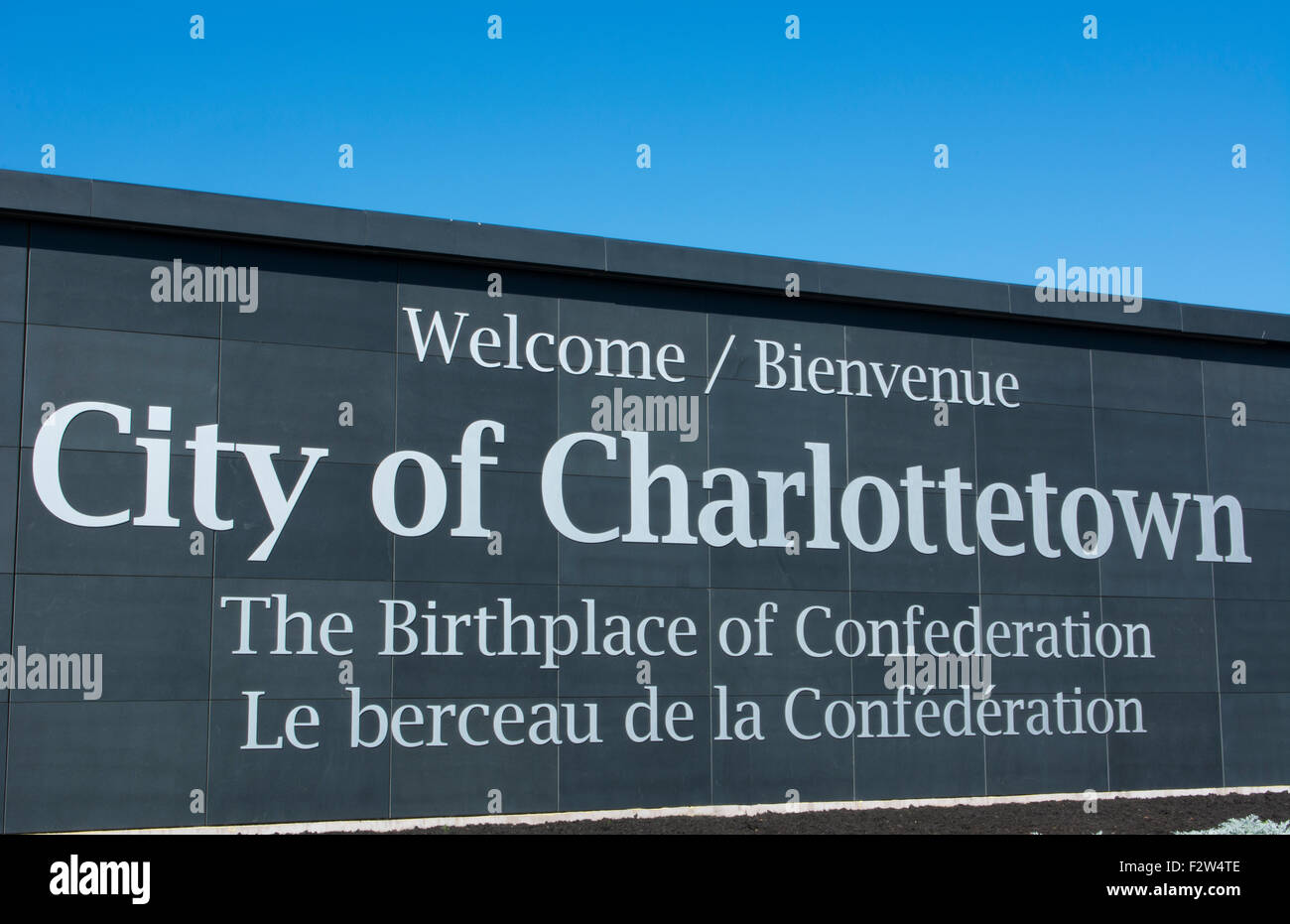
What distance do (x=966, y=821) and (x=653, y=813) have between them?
8.60 feet

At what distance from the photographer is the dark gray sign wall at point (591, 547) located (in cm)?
1011

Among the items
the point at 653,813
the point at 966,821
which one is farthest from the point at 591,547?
the point at 966,821

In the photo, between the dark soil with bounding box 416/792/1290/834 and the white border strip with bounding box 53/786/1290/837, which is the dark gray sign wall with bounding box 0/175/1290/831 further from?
the dark soil with bounding box 416/792/1290/834

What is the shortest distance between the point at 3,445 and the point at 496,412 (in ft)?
12.3

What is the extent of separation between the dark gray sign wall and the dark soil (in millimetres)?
290

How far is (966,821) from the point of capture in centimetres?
1123

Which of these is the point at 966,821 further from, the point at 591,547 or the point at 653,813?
the point at 591,547

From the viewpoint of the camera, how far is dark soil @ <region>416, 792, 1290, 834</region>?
420 inches

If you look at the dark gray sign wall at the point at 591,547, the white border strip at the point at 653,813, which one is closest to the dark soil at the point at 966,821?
the white border strip at the point at 653,813

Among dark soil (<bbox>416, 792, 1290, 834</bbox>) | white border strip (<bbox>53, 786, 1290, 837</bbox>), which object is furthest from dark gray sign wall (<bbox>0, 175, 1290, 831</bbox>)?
dark soil (<bbox>416, 792, 1290, 834</bbox>)

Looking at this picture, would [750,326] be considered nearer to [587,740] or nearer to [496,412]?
[496,412]

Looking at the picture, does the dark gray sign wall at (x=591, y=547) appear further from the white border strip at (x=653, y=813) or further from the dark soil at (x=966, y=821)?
the dark soil at (x=966, y=821)

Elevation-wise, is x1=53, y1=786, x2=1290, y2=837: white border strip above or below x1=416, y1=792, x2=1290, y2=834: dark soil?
above

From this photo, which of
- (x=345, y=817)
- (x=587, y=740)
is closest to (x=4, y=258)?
(x=345, y=817)
